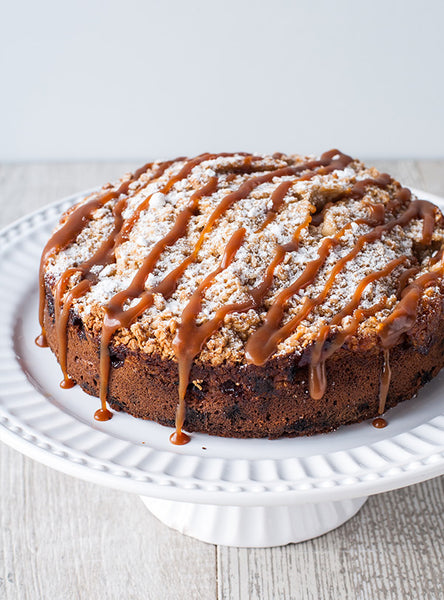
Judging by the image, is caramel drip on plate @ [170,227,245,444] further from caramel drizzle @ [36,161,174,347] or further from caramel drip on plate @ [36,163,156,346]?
caramel drip on plate @ [36,163,156,346]

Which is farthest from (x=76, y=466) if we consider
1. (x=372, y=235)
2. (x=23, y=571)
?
(x=372, y=235)

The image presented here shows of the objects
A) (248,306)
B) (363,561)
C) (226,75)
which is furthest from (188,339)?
(226,75)

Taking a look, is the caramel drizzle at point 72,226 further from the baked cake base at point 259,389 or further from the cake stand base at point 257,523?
the cake stand base at point 257,523

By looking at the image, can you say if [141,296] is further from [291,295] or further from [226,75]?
[226,75]

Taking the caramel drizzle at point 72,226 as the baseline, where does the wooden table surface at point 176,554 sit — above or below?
below

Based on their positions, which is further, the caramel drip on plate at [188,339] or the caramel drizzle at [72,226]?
the caramel drizzle at [72,226]

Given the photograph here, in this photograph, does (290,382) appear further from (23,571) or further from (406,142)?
(406,142)

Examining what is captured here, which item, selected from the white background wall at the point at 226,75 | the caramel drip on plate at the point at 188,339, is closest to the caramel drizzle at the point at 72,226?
the caramel drip on plate at the point at 188,339

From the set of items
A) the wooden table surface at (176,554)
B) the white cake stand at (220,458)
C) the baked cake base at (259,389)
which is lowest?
the wooden table surface at (176,554)
